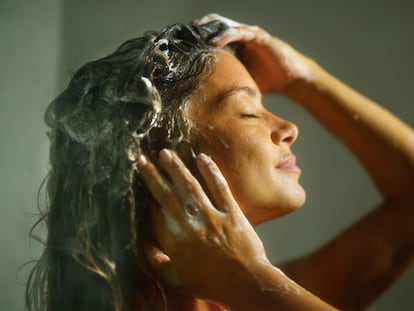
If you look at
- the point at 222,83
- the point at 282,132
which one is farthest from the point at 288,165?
the point at 222,83

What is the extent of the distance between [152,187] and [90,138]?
4.5 inches

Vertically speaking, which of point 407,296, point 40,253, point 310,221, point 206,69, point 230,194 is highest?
point 206,69

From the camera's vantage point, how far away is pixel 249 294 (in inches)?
24.9

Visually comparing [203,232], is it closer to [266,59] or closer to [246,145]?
[246,145]

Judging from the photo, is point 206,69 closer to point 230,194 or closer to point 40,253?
point 230,194

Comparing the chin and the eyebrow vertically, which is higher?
the eyebrow

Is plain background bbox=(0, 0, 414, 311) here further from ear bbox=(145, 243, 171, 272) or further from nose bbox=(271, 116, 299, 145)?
nose bbox=(271, 116, 299, 145)

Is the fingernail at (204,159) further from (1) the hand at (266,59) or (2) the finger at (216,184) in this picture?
(1) the hand at (266,59)

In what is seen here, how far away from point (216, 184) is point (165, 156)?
0.08m

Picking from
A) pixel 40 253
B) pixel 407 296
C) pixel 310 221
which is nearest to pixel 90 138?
pixel 40 253

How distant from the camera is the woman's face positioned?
0.71 metres

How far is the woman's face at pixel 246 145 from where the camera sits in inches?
28.0

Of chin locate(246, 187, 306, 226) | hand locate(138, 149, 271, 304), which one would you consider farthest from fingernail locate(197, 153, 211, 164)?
chin locate(246, 187, 306, 226)

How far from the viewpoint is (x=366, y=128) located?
90 cm
